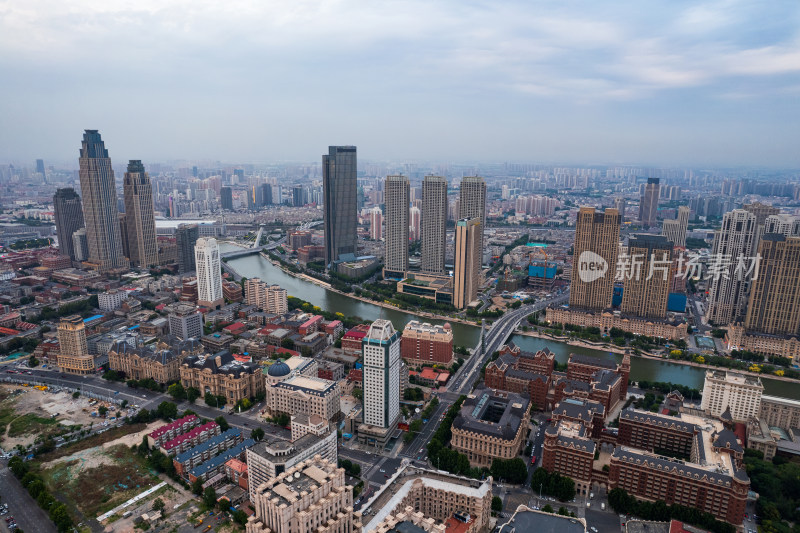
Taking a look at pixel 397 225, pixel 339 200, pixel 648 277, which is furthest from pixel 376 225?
pixel 648 277

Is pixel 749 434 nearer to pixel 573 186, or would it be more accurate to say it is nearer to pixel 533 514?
pixel 533 514

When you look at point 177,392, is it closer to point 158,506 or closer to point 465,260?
point 158,506

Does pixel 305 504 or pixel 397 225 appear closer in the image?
pixel 305 504

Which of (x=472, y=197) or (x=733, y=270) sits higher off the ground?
(x=472, y=197)

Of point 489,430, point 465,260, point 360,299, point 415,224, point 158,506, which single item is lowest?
point 360,299

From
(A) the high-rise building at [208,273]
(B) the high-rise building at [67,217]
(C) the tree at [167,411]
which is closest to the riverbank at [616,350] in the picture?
(C) the tree at [167,411]

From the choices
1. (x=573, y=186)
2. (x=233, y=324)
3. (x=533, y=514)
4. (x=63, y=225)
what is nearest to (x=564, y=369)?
(x=533, y=514)

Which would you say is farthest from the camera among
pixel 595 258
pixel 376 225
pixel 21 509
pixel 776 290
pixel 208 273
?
pixel 376 225
